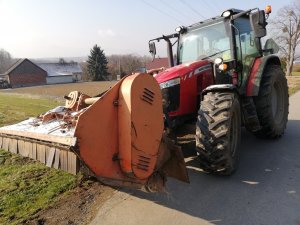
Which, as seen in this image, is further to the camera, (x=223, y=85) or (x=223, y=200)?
(x=223, y=85)

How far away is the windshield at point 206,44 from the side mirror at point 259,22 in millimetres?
579

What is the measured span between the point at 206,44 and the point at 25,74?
6653cm

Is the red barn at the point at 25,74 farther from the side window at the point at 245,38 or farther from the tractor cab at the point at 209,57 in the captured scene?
the side window at the point at 245,38

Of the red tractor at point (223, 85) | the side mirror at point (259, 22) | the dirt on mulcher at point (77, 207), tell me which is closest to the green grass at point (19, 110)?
the red tractor at point (223, 85)

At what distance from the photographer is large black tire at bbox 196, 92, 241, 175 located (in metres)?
3.92

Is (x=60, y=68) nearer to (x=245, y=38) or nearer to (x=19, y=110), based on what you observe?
(x=19, y=110)

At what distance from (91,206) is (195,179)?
1.48 meters

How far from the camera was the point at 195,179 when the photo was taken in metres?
4.34

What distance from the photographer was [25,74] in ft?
216

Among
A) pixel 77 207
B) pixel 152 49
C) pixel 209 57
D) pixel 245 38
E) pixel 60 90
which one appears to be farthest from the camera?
pixel 60 90

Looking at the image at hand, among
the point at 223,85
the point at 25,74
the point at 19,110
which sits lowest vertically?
the point at 19,110

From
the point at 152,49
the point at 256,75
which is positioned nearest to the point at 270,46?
the point at 256,75

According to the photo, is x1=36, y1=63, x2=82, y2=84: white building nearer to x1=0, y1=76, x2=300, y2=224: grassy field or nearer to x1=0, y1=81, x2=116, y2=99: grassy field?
x1=0, y1=81, x2=116, y2=99: grassy field

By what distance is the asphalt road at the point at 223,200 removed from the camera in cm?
335
